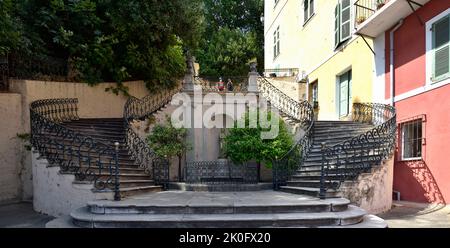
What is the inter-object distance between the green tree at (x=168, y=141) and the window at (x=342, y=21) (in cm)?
713

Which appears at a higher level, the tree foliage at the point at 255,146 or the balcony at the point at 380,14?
the balcony at the point at 380,14

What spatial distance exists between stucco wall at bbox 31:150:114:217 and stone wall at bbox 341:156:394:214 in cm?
550

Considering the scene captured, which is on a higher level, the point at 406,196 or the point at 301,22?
the point at 301,22

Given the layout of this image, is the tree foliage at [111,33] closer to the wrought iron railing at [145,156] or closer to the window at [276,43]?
the wrought iron railing at [145,156]

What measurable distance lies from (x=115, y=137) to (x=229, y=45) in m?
19.4

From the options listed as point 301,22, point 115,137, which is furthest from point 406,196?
point 301,22

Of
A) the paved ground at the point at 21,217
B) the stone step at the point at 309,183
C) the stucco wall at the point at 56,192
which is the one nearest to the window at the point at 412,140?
the stone step at the point at 309,183

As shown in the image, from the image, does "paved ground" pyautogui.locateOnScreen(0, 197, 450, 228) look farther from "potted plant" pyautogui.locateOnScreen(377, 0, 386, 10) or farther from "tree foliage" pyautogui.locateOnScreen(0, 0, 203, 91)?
"potted plant" pyautogui.locateOnScreen(377, 0, 386, 10)

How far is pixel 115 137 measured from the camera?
12398 millimetres

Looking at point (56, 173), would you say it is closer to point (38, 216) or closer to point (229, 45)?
point (38, 216)

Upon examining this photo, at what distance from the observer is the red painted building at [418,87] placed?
898 cm

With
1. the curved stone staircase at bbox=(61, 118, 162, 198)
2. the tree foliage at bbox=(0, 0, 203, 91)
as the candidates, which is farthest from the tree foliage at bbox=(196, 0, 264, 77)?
the curved stone staircase at bbox=(61, 118, 162, 198)

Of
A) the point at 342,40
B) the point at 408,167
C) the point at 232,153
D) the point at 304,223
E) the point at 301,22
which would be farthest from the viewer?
the point at 301,22

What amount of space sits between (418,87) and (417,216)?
3.76m
